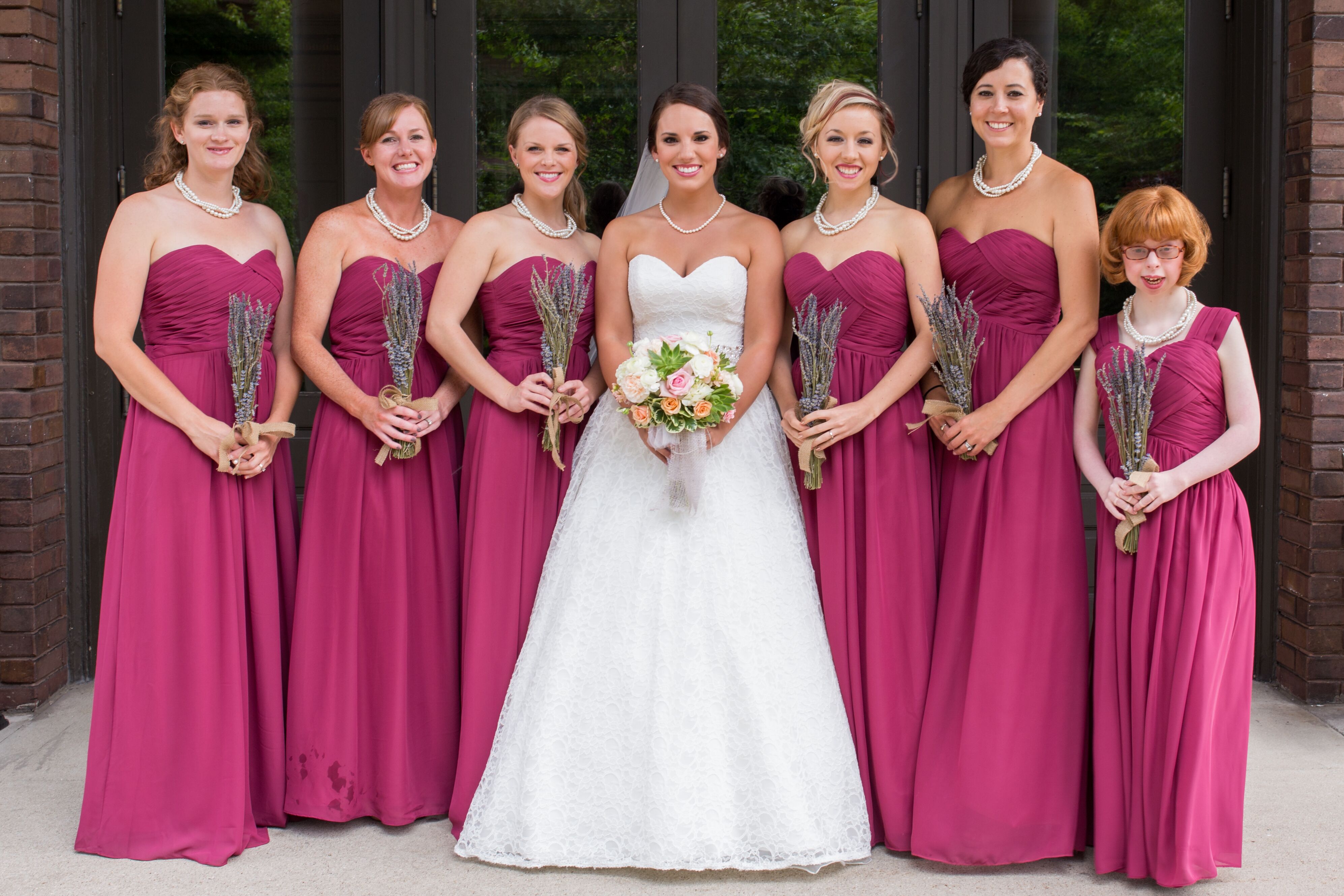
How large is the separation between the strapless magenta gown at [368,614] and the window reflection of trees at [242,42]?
172 centimetres

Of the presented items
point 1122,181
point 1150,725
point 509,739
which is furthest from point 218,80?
point 1122,181

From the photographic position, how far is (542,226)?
150 inches

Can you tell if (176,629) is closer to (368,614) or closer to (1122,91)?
(368,614)

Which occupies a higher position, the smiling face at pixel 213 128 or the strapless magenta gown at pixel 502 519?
the smiling face at pixel 213 128

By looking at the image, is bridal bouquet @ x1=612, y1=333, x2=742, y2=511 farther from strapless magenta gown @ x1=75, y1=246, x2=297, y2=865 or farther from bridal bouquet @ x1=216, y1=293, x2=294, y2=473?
strapless magenta gown @ x1=75, y1=246, x2=297, y2=865

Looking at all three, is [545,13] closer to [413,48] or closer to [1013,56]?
[413,48]

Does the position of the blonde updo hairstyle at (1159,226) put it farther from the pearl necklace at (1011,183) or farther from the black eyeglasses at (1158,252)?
the pearl necklace at (1011,183)

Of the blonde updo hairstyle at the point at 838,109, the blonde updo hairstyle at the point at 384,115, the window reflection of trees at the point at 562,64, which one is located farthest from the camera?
the window reflection of trees at the point at 562,64

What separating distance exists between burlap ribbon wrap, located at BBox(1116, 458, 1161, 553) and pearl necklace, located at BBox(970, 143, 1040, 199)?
3.10 ft

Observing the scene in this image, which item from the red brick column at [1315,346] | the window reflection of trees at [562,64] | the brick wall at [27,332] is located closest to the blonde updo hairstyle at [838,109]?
the window reflection of trees at [562,64]

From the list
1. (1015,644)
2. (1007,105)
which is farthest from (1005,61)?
(1015,644)

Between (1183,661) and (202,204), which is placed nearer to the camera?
(1183,661)

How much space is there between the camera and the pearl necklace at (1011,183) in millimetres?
3525

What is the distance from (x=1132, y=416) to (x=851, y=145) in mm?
1174
